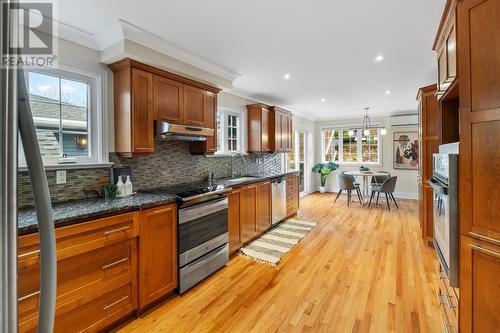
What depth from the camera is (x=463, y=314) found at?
1458 millimetres

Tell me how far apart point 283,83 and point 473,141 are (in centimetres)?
302

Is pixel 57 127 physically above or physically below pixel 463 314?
above

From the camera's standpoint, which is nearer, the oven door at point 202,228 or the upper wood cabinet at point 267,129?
the oven door at point 202,228

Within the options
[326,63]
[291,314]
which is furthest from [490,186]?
[326,63]

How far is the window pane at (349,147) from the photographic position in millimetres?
7465

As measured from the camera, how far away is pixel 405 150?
670 centimetres

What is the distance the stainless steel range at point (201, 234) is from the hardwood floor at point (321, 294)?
0.14 metres

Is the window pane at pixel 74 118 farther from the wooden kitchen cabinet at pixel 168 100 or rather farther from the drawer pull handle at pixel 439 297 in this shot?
the drawer pull handle at pixel 439 297

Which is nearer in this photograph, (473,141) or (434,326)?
(473,141)

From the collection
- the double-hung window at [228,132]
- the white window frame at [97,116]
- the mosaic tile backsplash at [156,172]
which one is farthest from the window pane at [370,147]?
the white window frame at [97,116]

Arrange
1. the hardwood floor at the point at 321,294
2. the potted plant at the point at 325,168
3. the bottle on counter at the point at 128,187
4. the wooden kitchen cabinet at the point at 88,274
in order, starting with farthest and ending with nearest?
1. the potted plant at the point at 325,168
2. the bottle on counter at the point at 128,187
3. the hardwood floor at the point at 321,294
4. the wooden kitchen cabinet at the point at 88,274

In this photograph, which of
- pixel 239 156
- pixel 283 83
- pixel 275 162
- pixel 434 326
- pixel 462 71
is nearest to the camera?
pixel 462 71

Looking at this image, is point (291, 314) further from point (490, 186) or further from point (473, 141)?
point (473, 141)

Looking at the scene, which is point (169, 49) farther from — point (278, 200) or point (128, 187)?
point (278, 200)
